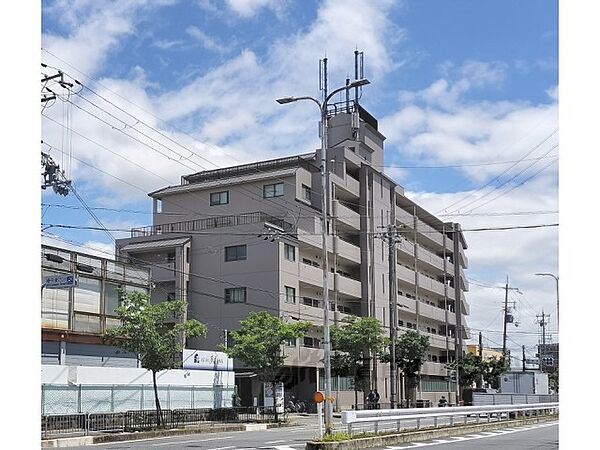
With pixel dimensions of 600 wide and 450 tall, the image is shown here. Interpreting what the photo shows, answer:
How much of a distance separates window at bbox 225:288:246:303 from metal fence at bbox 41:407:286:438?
1104cm

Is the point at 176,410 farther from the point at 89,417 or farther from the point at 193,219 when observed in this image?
the point at 193,219

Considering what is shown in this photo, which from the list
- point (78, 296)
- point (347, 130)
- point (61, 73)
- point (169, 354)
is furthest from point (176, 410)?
point (347, 130)

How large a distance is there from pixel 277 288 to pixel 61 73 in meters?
28.5

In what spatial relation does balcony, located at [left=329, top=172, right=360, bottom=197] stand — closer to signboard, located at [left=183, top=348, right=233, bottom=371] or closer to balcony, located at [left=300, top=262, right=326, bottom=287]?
balcony, located at [left=300, top=262, right=326, bottom=287]

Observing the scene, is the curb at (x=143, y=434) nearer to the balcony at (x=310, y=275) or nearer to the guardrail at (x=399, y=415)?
the guardrail at (x=399, y=415)

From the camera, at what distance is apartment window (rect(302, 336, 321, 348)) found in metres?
52.0

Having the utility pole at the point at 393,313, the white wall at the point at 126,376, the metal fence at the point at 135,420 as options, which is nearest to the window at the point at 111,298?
the white wall at the point at 126,376

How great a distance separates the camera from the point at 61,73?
71.9 feet

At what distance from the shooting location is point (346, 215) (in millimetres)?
57469

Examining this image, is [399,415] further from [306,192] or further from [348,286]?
[348,286]

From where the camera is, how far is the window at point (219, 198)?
5578 centimetres

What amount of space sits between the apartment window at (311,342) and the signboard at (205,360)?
9.45 m

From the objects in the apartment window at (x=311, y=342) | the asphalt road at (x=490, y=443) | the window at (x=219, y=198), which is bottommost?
the asphalt road at (x=490, y=443)

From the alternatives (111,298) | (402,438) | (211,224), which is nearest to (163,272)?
(211,224)
